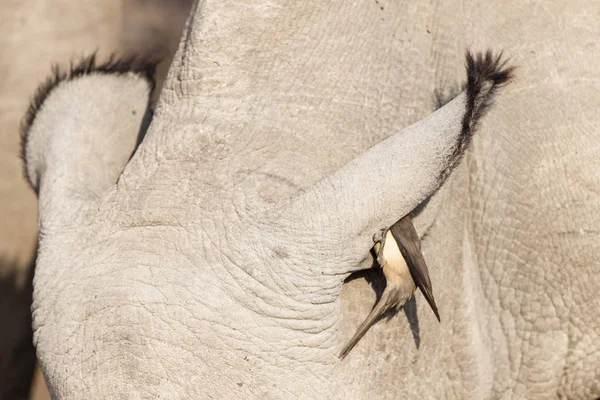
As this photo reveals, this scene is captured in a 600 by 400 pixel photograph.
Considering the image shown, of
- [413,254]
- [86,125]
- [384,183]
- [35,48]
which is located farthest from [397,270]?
[35,48]

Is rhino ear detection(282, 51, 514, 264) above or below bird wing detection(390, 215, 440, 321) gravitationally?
above

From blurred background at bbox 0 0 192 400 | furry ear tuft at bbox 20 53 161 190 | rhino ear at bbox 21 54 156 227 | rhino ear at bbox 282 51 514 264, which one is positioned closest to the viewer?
rhino ear at bbox 282 51 514 264

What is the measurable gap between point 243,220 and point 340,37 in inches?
24.6

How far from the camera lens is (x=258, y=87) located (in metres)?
1.67

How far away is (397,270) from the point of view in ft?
4.81

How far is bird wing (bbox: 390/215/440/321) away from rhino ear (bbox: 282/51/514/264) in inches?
2.0

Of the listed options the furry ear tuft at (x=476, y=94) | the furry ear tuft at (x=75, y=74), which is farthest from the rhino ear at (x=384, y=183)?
the furry ear tuft at (x=75, y=74)

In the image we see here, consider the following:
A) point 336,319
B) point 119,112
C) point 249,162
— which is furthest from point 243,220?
point 119,112

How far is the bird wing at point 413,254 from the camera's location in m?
1.43

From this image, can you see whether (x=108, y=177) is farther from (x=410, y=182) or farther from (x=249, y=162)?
(x=410, y=182)

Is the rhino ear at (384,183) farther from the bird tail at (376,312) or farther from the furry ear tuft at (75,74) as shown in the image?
the furry ear tuft at (75,74)

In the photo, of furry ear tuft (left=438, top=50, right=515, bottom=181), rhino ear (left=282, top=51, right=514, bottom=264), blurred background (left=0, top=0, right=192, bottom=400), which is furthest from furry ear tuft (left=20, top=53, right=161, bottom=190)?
blurred background (left=0, top=0, right=192, bottom=400)

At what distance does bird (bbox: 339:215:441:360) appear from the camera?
4.70 feet

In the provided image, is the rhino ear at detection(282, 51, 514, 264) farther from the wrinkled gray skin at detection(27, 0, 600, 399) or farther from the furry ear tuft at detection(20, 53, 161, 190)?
the furry ear tuft at detection(20, 53, 161, 190)
